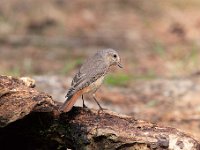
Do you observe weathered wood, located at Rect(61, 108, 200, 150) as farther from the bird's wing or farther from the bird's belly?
the bird's belly

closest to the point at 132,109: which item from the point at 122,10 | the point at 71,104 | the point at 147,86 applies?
the point at 147,86

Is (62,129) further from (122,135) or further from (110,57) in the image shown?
(110,57)

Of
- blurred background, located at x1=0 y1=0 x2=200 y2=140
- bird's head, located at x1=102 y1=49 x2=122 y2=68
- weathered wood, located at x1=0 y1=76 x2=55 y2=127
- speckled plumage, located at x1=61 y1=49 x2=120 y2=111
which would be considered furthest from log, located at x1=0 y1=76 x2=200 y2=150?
blurred background, located at x1=0 y1=0 x2=200 y2=140

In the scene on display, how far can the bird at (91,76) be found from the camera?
6.08 meters

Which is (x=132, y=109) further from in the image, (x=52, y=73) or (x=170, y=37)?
(x=170, y=37)

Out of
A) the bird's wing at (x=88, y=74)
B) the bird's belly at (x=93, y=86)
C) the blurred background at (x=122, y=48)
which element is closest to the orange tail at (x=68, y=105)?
the bird's wing at (x=88, y=74)

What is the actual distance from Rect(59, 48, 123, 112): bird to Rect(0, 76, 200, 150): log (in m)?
0.17

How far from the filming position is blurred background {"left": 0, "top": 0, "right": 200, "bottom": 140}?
31.6ft

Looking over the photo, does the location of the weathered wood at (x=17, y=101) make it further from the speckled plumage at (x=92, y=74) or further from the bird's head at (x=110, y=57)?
the bird's head at (x=110, y=57)

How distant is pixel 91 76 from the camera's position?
647cm

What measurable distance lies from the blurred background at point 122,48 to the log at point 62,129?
2862 millimetres

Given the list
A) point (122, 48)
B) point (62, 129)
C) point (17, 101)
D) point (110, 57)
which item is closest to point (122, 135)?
point (62, 129)

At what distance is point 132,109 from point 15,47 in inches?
163

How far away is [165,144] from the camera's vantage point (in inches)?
221
